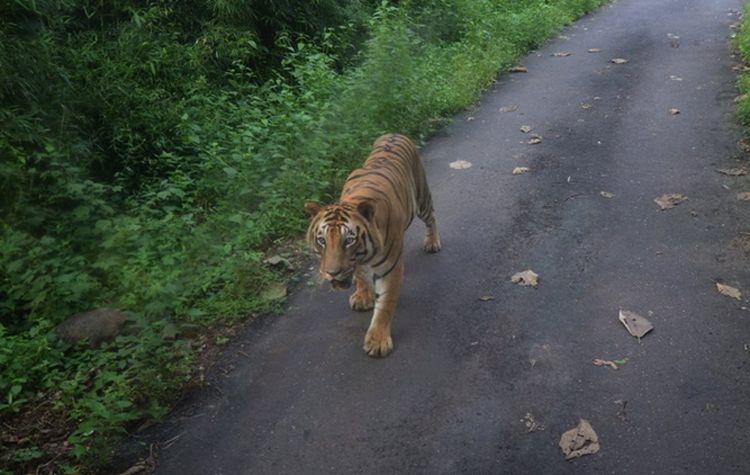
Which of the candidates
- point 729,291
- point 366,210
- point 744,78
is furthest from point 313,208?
point 744,78

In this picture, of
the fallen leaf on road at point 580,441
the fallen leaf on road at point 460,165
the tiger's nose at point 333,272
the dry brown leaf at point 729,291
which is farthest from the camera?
the fallen leaf on road at point 460,165

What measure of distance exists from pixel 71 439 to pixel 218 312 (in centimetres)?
150

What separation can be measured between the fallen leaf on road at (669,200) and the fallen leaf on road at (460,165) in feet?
6.98

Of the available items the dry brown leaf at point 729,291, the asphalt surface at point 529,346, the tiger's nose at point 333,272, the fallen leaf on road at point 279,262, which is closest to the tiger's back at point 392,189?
the tiger's nose at point 333,272

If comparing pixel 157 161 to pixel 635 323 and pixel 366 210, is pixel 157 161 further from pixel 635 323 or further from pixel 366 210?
pixel 635 323

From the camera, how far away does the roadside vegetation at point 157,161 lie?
3.80 meters

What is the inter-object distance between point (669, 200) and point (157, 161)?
17.6 feet

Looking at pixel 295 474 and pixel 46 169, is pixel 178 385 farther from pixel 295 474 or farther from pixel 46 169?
pixel 46 169

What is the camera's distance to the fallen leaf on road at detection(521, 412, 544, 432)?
11.0ft

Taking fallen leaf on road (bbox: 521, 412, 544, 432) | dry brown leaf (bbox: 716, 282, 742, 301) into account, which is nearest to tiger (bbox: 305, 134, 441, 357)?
fallen leaf on road (bbox: 521, 412, 544, 432)

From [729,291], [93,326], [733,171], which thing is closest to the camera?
[93,326]

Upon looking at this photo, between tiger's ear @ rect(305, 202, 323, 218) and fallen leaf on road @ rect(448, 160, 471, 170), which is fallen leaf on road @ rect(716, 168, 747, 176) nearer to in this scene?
fallen leaf on road @ rect(448, 160, 471, 170)

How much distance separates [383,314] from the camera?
4.01m

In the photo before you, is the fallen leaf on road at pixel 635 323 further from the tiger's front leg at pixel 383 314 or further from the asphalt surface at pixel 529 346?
the tiger's front leg at pixel 383 314
